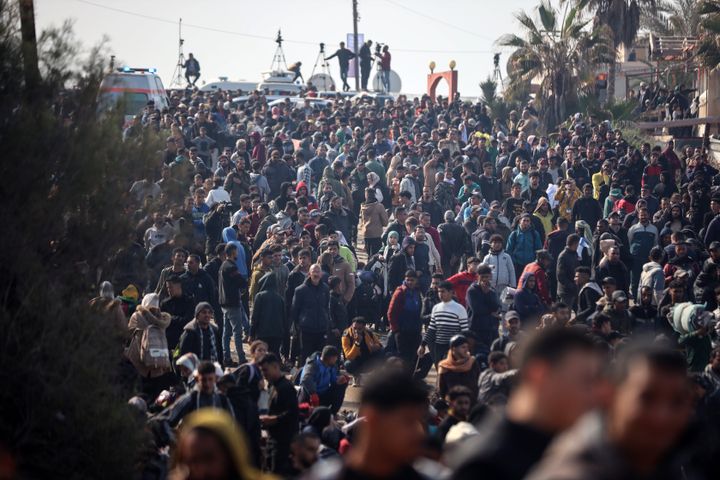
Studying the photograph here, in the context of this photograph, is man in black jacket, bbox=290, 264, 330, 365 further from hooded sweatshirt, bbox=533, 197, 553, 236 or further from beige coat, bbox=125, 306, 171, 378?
hooded sweatshirt, bbox=533, 197, 553, 236

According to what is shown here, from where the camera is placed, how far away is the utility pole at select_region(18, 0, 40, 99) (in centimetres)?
960

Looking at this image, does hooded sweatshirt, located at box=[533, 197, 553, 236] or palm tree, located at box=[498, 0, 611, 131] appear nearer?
hooded sweatshirt, located at box=[533, 197, 553, 236]

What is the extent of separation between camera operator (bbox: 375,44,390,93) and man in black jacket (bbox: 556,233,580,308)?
2965 centimetres

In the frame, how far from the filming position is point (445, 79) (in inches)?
1668

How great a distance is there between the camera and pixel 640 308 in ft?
44.9

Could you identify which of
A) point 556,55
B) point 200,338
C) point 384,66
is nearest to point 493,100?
point 556,55

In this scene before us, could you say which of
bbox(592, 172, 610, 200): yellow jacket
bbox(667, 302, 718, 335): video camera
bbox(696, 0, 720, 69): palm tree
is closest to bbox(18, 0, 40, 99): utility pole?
bbox(667, 302, 718, 335): video camera

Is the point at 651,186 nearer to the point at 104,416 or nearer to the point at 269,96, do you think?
the point at 104,416

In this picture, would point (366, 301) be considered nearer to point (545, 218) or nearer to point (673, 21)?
point (545, 218)

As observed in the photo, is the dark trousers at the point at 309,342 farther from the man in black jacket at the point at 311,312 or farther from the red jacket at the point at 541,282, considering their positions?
the red jacket at the point at 541,282

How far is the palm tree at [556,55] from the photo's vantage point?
111 ft

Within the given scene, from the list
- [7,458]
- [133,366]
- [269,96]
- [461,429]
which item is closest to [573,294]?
[133,366]

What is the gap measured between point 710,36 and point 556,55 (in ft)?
15.3

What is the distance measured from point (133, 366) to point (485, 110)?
24853mm
